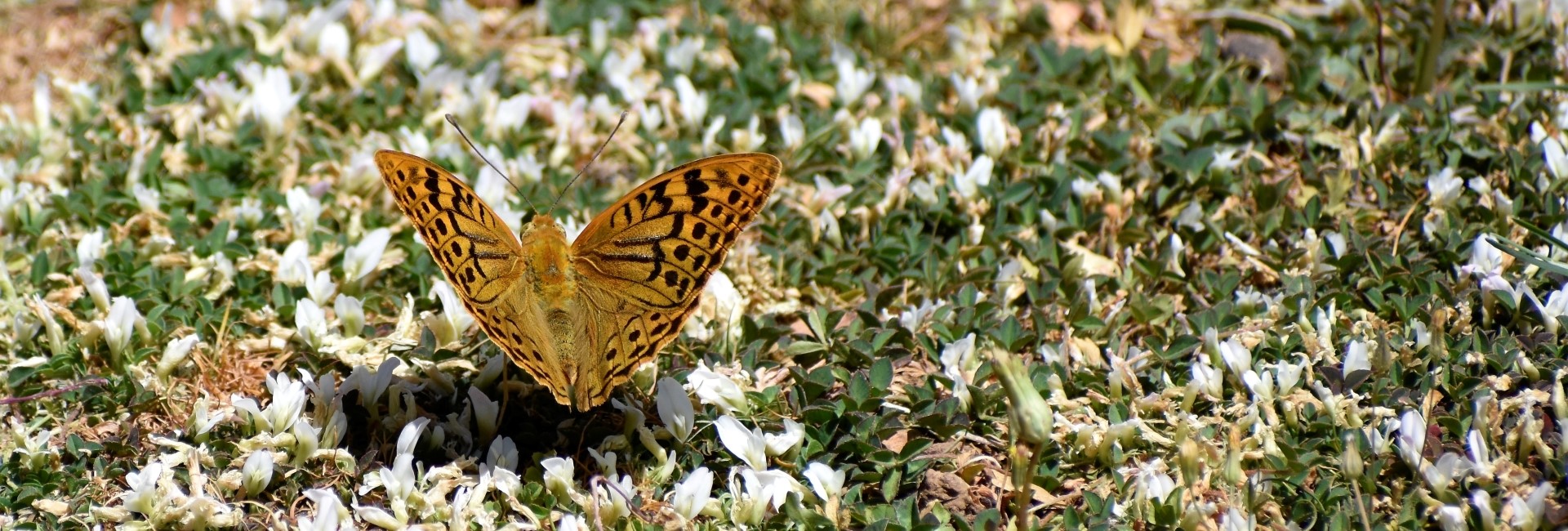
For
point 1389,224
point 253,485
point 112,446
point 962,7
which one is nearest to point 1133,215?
point 1389,224

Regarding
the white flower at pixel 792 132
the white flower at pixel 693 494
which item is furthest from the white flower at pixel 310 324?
the white flower at pixel 792 132

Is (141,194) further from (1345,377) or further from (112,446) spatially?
(1345,377)

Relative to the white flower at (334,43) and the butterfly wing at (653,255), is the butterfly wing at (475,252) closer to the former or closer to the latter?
the butterfly wing at (653,255)

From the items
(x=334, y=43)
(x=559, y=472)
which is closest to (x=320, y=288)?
(x=559, y=472)

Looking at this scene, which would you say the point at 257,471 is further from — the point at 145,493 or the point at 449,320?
the point at 449,320

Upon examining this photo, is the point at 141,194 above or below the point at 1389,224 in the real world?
above
